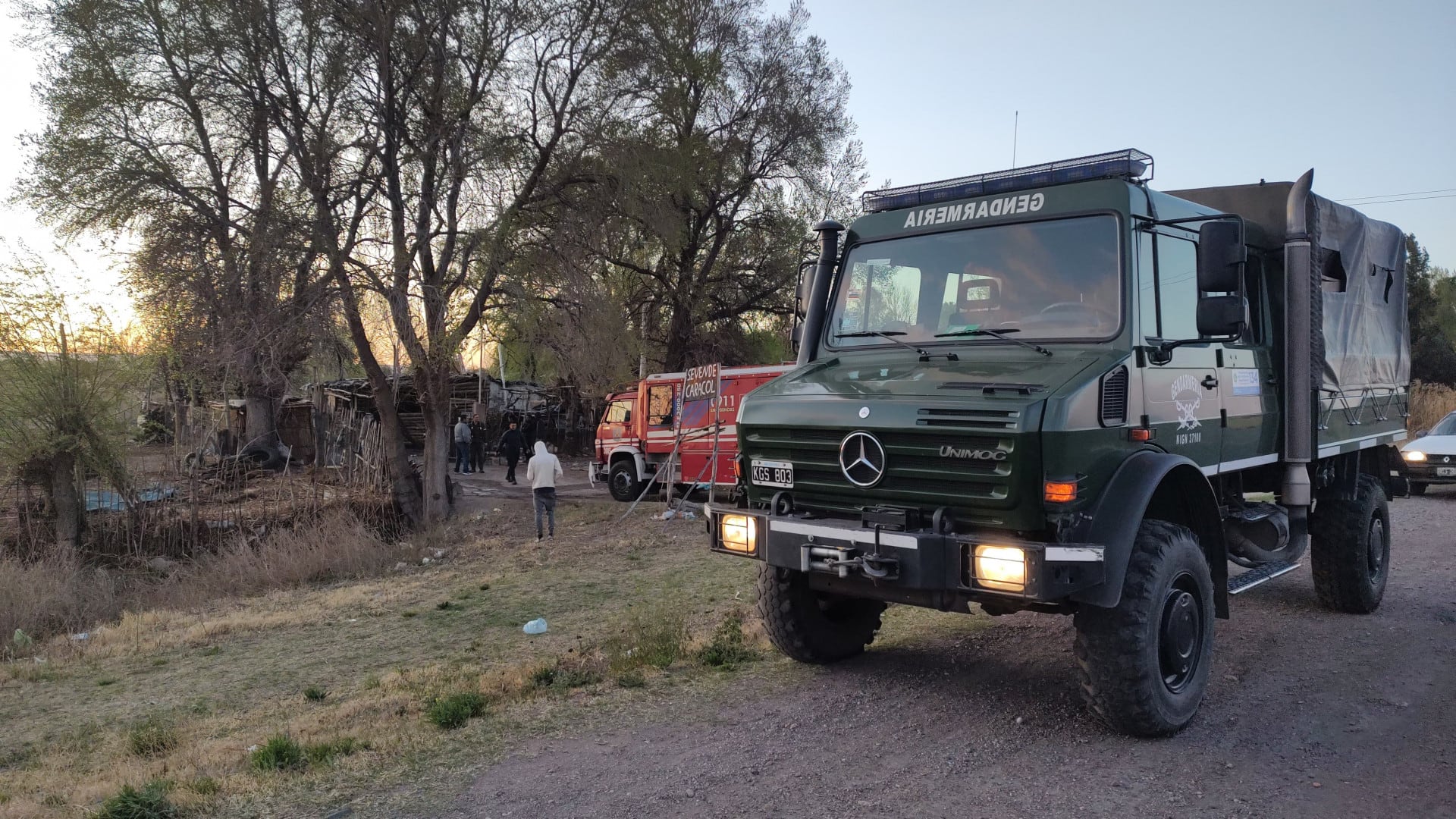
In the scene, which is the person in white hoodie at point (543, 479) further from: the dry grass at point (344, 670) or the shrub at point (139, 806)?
the shrub at point (139, 806)

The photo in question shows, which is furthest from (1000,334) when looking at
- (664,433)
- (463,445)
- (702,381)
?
(463,445)

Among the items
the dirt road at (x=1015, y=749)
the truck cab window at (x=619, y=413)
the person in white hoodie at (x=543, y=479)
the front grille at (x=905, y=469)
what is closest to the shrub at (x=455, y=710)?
the dirt road at (x=1015, y=749)

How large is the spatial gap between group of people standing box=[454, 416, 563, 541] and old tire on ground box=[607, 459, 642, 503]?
1317 mm

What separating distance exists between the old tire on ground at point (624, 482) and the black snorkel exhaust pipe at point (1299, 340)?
14995 mm

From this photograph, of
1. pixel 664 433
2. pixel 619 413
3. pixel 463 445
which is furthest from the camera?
pixel 463 445

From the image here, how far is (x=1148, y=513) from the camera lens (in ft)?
16.9

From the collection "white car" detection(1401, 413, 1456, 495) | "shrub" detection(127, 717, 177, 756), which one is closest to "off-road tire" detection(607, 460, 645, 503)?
"white car" detection(1401, 413, 1456, 495)

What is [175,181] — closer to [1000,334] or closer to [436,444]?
[436,444]

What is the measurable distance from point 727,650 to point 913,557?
8.37 ft

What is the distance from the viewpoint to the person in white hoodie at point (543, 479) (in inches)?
606

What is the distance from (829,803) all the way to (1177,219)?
3.60 metres

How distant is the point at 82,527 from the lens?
50.9 ft

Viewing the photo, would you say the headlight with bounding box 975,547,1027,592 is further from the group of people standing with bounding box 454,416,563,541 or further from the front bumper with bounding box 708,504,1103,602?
the group of people standing with bounding box 454,416,563,541

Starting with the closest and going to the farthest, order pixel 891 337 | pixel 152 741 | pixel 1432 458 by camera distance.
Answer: pixel 891 337 < pixel 152 741 < pixel 1432 458
